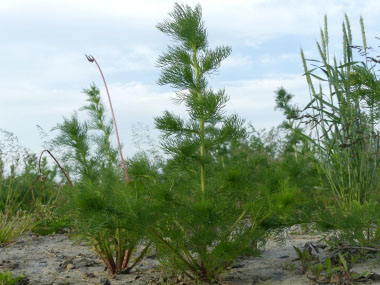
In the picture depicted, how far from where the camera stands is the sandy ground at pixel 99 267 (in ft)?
10.2

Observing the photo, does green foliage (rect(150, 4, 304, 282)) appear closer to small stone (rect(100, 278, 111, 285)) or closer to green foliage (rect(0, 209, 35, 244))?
small stone (rect(100, 278, 111, 285))

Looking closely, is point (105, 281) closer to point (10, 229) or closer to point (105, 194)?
point (105, 194)

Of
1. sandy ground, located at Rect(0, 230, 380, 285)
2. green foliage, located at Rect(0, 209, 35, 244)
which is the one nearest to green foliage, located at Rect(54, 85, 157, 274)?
sandy ground, located at Rect(0, 230, 380, 285)

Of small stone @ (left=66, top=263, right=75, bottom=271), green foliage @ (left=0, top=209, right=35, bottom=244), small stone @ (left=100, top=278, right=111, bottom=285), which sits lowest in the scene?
small stone @ (left=100, top=278, right=111, bottom=285)

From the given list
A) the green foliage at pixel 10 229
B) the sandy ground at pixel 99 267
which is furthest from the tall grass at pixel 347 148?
the green foliage at pixel 10 229

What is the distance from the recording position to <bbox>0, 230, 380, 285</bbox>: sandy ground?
10.2ft

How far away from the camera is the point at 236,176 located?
262cm

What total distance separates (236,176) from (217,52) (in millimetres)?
806

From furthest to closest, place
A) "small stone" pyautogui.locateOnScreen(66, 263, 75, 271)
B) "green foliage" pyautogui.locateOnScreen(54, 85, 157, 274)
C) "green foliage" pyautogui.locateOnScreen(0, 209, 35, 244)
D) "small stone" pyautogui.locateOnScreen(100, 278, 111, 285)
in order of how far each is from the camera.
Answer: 1. "green foliage" pyautogui.locateOnScreen(0, 209, 35, 244)
2. "small stone" pyautogui.locateOnScreen(66, 263, 75, 271)
3. "small stone" pyautogui.locateOnScreen(100, 278, 111, 285)
4. "green foliage" pyautogui.locateOnScreen(54, 85, 157, 274)

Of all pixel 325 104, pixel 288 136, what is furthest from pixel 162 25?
pixel 288 136

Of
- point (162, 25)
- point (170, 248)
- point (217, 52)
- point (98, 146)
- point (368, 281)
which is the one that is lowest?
point (368, 281)

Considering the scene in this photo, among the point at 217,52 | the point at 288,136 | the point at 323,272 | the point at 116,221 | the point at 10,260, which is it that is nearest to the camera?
the point at 116,221

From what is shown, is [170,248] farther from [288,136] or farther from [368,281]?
[288,136]

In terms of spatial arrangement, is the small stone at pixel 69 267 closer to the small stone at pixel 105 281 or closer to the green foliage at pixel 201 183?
the small stone at pixel 105 281
